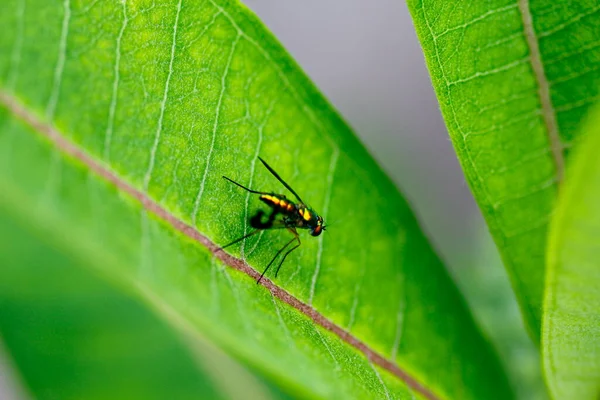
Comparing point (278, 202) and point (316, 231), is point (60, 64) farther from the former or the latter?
point (316, 231)

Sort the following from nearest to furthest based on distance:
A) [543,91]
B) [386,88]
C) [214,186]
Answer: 1. [214,186]
2. [543,91]
3. [386,88]

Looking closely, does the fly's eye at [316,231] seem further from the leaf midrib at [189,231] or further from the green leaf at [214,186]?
the leaf midrib at [189,231]

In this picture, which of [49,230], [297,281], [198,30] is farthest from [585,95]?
[49,230]

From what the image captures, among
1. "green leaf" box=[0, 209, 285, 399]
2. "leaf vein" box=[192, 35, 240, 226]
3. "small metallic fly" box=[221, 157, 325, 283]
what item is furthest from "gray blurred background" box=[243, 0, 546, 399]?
"leaf vein" box=[192, 35, 240, 226]

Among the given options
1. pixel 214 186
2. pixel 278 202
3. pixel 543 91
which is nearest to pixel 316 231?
pixel 278 202

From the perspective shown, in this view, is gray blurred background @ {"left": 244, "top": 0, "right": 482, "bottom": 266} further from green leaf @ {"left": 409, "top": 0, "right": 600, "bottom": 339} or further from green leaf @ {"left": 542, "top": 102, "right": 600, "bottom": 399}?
green leaf @ {"left": 542, "top": 102, "right": 600, "bottom": 399}
